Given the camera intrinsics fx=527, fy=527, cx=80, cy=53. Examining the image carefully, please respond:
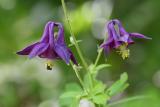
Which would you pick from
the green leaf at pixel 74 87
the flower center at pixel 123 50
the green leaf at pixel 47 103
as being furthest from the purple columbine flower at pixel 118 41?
the green leaf at pixel 47 103

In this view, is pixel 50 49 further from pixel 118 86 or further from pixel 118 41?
pixel 118 86

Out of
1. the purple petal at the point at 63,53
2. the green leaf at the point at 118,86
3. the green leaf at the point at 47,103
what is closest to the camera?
the purple petal at the point at 63,53

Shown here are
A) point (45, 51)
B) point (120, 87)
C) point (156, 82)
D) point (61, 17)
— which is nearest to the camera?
point (45, 51)

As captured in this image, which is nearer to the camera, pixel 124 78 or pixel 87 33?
pixel 124 78

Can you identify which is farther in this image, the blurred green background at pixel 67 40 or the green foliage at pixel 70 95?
the blurred green background at pixel 67 40

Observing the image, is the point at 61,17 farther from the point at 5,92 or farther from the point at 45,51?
the point at 45,51

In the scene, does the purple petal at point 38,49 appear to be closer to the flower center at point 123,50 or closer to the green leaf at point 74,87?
the flower center at point 123,50

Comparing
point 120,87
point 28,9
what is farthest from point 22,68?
point 120,87
